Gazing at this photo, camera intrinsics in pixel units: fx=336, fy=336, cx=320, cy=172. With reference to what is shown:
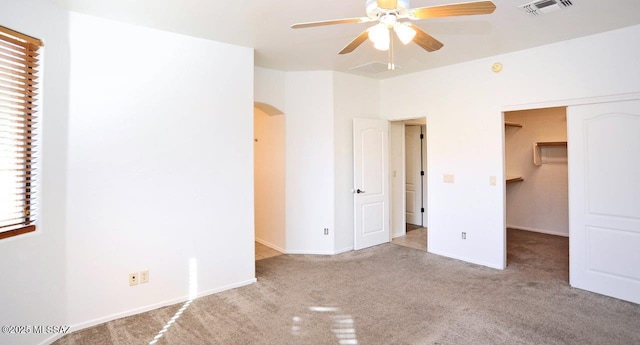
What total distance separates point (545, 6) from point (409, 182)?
4.32 metres

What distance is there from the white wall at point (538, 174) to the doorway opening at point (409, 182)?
5.27ft

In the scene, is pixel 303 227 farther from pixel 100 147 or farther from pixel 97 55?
pixel 97 55

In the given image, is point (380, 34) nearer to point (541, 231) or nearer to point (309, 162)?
point (309, 162)

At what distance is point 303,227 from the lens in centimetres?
493

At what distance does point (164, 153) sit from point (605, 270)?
4510 millimetres

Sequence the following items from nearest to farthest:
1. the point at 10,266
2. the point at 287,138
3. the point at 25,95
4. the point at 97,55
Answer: the point at 10,266
the point at 25,95
the point at 97,55
the point at 287,138

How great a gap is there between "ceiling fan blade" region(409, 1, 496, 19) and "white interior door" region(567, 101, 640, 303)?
2.49 meters

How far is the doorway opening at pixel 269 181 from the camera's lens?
498 cm

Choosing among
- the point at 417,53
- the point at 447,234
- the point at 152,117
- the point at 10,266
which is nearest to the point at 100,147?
the point at 152,117

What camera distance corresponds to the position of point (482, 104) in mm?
4285

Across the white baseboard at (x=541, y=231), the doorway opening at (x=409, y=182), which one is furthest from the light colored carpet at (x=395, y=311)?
the white baseboard at (x=541, y=231)

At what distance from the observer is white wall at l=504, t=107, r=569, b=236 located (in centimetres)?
583

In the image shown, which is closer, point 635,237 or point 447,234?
point 635,237

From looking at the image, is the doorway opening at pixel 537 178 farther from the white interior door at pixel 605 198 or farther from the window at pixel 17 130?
the window at pixel 17 130
